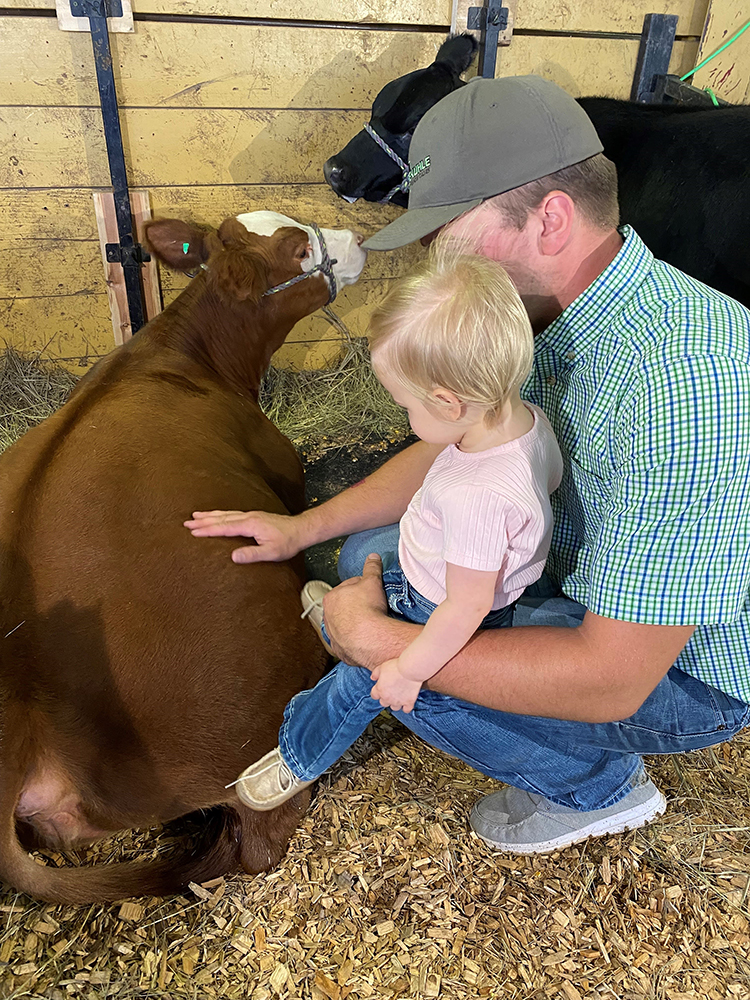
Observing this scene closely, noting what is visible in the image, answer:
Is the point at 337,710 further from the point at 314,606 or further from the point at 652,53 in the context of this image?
the point at 652,53

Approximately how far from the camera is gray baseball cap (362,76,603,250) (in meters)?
1.56

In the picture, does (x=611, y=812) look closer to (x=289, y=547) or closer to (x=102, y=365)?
(x=289, y=547)

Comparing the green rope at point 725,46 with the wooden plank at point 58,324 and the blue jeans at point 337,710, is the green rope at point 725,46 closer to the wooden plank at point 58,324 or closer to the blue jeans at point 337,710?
the wooden plank at point 58,324

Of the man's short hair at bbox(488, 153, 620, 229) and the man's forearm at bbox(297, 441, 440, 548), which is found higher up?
the man's short hair at bbox(488, 153, 620, 229)

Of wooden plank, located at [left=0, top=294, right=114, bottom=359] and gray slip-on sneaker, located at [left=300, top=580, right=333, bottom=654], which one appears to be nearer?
gray slip-on sneaker, located at [left=300, top=580, right=333, bottom=654]

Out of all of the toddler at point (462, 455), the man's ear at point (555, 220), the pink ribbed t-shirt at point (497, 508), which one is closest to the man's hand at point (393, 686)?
the toddler at point (462, 455)

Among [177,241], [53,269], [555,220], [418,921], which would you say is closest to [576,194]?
[555,220]

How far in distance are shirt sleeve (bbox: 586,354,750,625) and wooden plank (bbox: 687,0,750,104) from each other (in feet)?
14.9

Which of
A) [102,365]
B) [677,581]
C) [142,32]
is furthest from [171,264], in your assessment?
[677,581]

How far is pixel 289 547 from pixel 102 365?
1281mm

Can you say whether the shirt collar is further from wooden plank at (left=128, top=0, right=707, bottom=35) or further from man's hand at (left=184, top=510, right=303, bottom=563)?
wooden plank at (left=128, top=0, right=707, bottom=35)

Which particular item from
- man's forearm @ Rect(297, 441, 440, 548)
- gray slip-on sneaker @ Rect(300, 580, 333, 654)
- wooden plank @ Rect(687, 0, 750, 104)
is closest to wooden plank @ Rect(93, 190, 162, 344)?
man's forearm @ Rect(297, 441, 440, 548)

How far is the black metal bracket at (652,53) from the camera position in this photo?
4.69m

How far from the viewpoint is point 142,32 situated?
3971 millimetres
